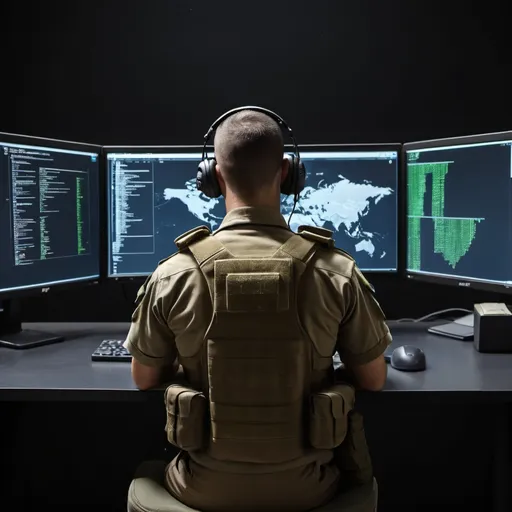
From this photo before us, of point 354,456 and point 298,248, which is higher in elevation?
point 298,248

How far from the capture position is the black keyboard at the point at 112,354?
1665 millimetres

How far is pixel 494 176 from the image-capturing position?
183 centimetres

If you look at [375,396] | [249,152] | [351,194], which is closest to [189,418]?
[375,396]

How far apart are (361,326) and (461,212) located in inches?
28.4

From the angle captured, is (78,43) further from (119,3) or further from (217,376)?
(217,376)

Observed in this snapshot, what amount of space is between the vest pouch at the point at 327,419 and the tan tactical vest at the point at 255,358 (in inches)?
1.4

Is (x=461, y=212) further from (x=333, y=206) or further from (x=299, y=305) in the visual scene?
(x=299, y=305)

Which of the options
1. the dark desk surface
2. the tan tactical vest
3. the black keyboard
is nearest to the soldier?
the tan tactical vest

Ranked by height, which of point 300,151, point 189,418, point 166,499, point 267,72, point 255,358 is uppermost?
point 267,72

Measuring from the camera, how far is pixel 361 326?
4.38ft

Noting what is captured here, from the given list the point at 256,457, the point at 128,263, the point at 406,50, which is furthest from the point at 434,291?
the point at 256,457

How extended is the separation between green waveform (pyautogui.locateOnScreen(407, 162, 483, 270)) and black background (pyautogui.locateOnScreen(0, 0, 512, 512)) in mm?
298

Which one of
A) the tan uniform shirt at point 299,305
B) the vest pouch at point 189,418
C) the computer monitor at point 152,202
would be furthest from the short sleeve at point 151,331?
the computer monitor at point 152,202

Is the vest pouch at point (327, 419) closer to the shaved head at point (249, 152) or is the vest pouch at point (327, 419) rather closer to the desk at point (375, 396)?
the desk at point (375, 396)
